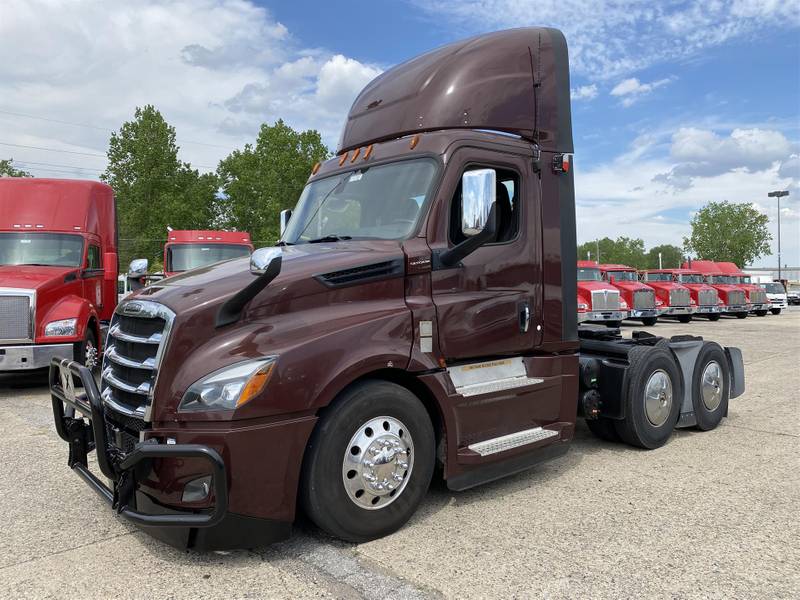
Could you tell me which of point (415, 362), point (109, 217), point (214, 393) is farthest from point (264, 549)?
point (109, 217)

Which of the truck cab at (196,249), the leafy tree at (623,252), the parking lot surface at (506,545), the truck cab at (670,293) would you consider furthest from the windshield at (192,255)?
the leafy tree at (623,252)

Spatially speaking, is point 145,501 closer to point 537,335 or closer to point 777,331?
point 537,335

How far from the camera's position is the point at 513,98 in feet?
15.7

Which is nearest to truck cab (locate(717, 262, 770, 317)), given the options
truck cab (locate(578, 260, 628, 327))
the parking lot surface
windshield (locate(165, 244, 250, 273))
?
truck cab (locate(578, 260, 628, 327))

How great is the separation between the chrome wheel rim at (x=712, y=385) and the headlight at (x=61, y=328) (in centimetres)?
803

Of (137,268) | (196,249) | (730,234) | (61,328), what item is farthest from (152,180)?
(730,234)

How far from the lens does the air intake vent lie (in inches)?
145

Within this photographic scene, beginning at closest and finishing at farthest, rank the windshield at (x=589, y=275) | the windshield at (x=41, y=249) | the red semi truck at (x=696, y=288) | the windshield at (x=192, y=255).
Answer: the windshield at (x=41, y=249) → the windshield at (x=192, y=255) → the windshield at (x=589, y=275) → the red semi truck at (x=696, y=288)

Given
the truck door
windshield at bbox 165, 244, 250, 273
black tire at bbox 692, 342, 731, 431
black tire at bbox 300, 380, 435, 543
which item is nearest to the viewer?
black tire at bbox 300, 380, 435, 543

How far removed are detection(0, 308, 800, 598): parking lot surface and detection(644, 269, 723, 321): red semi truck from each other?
2206 cm

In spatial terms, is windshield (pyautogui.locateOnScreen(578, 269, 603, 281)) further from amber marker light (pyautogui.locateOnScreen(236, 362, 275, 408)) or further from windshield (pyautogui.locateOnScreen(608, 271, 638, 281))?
amber marker light (pyautogui.locateOnScreen(236, 362, 275, 408))

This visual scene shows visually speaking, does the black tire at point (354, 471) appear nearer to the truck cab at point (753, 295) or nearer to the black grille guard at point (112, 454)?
the black grille guard at point (112, 454)

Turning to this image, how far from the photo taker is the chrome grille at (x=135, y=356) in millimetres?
3369

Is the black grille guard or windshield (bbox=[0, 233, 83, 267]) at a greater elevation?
windshield (bbox=[0, 233, 83, 267])
